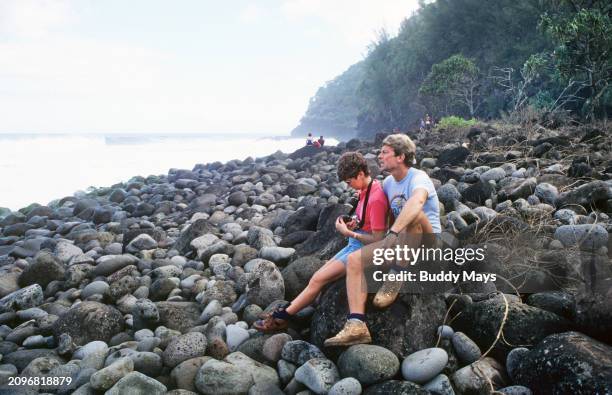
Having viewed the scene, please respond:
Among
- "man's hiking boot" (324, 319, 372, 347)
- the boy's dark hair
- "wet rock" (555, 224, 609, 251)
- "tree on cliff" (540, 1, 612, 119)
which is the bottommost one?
"man's hiking boot" (324, 319, 372, 347)

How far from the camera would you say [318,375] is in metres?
3.02

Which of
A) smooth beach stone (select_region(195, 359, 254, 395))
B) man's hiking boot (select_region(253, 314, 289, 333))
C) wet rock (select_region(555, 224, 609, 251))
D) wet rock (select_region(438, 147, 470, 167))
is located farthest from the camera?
wet rock (select_region(438, 147, 470, 167))

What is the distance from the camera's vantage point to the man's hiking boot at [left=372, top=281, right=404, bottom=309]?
3.19 m

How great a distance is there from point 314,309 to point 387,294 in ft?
2.97

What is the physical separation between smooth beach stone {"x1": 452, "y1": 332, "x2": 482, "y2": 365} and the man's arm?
93 cm

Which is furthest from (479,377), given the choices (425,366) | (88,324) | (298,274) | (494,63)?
(494,63)

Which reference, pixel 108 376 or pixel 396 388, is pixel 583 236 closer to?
pixel 396 388

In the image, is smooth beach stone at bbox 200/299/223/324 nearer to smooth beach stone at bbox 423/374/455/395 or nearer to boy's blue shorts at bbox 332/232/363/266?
boy's blue shorts at bbox 332/232/363/266

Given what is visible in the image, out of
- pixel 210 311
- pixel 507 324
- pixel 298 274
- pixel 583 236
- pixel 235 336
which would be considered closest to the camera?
pixel 507 324

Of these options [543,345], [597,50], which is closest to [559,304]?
[543,345]

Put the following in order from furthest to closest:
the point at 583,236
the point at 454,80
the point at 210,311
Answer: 1. the point at 454,80
2. the point at 210,311
3. the point at 583,236

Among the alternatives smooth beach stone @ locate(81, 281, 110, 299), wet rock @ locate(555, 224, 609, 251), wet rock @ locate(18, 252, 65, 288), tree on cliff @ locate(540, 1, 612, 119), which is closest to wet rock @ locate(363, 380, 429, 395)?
wet rock @ locate(555, 224, 609, 251)

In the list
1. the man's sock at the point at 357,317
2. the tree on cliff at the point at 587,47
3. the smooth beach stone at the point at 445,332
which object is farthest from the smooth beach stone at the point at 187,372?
the tree on cliff at the point at 587,47

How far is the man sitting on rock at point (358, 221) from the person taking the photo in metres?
3.36
